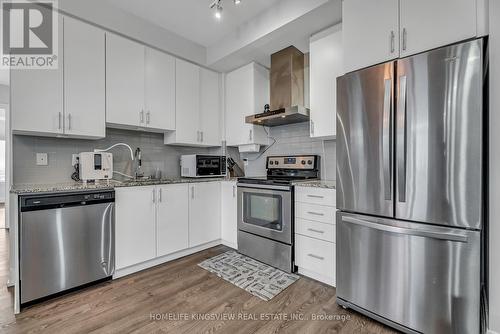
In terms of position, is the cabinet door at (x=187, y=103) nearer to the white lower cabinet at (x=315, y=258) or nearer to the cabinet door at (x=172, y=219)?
the cabinet door at (x=172, y=219)

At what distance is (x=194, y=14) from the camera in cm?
258

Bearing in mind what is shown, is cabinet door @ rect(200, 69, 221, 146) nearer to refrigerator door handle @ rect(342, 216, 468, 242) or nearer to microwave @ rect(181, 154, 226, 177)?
microwave @ rect(181, 154, 226, 177)

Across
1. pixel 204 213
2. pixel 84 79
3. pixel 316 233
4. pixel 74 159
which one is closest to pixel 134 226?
pixel 204 213

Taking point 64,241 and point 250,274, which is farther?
point 250,274

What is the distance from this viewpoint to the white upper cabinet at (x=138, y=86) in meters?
2.51

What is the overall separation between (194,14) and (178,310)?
9.33 ft

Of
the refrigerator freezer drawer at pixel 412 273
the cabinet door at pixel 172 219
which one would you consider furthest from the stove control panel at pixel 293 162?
the cabinet door at pixel 172 219

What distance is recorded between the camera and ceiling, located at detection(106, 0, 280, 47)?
2412 mm

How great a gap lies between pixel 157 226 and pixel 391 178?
224 centimetres

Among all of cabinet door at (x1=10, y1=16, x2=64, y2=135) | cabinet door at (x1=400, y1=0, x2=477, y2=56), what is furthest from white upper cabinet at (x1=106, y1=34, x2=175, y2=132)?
cabinet door at (x1=400, y1=0, x2=477, y2=56)
